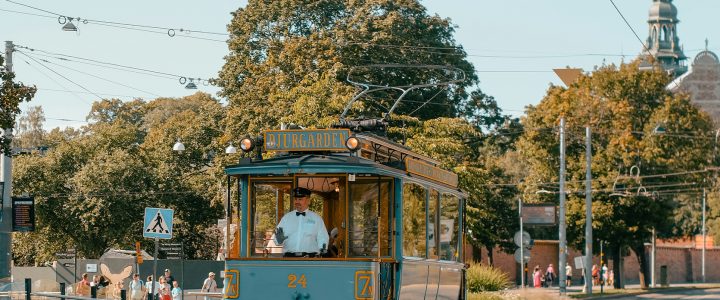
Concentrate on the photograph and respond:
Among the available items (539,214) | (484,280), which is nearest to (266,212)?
(484,280)

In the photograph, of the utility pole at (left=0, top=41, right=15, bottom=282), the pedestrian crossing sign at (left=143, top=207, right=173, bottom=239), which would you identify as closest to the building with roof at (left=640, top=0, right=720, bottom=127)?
the utility pole at (left=0, top=41, right=15, bottom=282)

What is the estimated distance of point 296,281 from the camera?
15070mm

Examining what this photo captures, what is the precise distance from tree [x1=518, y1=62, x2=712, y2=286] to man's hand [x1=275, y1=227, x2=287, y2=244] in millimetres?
42662

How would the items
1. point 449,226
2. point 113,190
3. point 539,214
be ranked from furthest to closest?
point 113,190, point 539,214, point 449,226

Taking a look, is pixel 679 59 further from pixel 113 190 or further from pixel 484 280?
pixel 484 280

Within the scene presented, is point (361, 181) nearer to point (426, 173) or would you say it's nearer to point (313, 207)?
point (313, 207)

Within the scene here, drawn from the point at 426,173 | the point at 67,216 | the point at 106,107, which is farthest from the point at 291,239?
the point at 106,107

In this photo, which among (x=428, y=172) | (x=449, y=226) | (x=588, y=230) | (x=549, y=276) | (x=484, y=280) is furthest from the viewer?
(x=549, y=276)

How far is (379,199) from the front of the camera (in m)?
15.4

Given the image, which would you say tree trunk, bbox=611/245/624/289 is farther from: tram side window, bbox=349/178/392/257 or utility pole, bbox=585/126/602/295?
tram side window, bbox=349/178/392/257

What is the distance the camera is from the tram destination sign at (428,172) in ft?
53.2

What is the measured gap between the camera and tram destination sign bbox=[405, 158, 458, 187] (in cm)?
1620

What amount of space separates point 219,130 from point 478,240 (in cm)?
1256

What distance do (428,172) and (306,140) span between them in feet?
7.05
